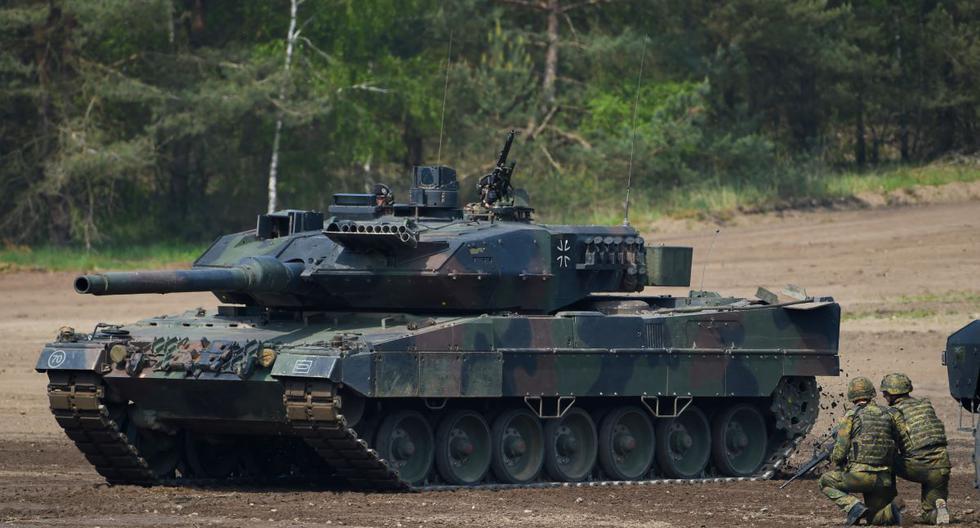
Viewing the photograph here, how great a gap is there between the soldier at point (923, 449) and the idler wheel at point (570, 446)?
15.2 ft

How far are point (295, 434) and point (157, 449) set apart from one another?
2024mm

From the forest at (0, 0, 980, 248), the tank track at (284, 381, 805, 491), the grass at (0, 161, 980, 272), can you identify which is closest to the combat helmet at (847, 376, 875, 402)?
the tank track at (284, 381, 805, 491)

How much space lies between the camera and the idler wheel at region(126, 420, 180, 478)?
18891 millimetres

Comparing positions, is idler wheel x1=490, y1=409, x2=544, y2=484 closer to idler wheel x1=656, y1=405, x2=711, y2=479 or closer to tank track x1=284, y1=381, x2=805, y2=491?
tank track x1=284, y1=381, x2=805, y2=491

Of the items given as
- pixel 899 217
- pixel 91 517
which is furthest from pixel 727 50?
pixel 91 517

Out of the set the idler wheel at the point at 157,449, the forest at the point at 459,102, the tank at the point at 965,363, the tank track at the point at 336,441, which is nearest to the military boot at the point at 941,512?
the tank at the point at 965,363

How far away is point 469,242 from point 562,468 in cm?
256

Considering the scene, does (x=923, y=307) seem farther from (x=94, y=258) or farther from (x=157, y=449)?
(x=94, y=258)

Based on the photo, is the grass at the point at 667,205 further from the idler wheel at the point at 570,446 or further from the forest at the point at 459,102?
the idler wheel at the point at 570,446

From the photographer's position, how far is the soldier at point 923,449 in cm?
1554

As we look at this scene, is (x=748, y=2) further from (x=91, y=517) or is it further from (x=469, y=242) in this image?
(x=91, y=517)

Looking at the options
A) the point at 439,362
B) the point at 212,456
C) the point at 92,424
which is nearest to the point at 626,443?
the point at 439,362

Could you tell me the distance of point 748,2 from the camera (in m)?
43.7

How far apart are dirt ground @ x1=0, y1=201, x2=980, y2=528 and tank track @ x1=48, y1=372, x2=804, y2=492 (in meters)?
0.31
